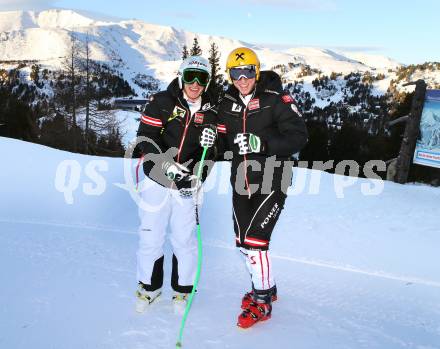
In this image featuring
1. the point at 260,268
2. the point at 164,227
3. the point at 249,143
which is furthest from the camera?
the point at 164,227

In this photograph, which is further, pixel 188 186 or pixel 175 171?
pixel 188 186

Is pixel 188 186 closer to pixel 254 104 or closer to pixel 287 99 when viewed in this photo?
pixel 254 104

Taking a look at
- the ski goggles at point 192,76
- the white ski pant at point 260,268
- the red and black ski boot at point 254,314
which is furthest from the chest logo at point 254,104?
the red and black ski boot at point 254,314

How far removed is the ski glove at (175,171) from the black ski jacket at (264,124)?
1.59 ft

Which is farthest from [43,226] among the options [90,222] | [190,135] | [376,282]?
[376,282]

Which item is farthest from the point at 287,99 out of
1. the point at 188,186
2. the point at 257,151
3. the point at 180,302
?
the point at 180,302

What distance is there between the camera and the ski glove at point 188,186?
12.2 feet

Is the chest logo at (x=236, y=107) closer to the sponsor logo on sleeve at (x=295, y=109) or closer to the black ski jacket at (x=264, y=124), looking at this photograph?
the black ski jacket at (x=264, y=124)

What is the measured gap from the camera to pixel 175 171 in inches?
140

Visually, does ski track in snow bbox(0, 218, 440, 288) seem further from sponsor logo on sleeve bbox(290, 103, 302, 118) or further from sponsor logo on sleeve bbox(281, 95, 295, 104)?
sponsor logo on sleeve bbox(281, 95, 295, 104)

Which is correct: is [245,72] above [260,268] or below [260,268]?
above

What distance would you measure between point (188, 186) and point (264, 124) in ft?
2.96

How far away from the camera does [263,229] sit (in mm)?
3590

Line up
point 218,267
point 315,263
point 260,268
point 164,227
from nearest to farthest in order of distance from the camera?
point 260,268 → point 164,227 → point 218,267 → point 315,263
